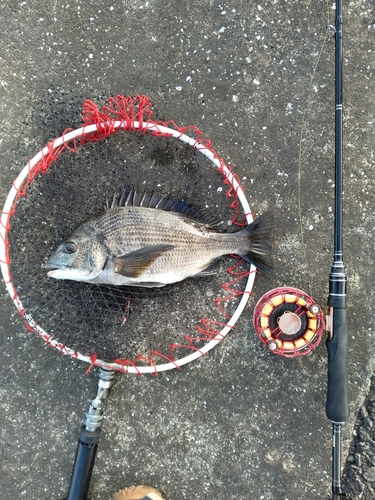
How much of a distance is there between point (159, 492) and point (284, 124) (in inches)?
94.1

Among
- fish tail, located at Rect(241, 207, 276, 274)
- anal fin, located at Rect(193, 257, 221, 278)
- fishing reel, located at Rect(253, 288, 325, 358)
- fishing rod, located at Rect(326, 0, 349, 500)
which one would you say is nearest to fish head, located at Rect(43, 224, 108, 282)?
anal fin, located at Rect(193, 257, 221, 278)

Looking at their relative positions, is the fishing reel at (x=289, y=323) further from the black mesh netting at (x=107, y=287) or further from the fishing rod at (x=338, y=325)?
the black mesh netting at (x=107, y=287)

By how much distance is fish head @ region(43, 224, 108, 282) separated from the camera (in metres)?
2.03

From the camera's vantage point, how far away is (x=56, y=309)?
87.4 inches

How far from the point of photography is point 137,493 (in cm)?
235

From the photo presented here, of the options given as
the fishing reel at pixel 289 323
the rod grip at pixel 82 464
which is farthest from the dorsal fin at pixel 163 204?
the rod grip at pixel 82 464

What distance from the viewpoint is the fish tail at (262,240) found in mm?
2195

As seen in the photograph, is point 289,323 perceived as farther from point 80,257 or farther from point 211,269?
point 80,257

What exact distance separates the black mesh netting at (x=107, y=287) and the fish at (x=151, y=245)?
0.40ft

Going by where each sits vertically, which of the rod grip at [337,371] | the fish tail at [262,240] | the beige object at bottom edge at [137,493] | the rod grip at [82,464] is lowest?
the beige object at bottom edge at [137,493]

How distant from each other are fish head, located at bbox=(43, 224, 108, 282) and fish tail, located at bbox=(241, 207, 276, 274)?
2.64 feet

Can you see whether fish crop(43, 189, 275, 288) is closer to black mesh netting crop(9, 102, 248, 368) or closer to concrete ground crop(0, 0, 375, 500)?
black mesh netting crop(9, 102, 248, 368)

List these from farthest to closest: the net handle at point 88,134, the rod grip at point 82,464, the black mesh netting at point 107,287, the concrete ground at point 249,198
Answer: the concrete ground at point 249,198
the black mesh netting at point 107,287
the rod grip at point 82,464
the net handle at point 88,134

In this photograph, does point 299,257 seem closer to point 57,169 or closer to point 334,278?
point 334,278
